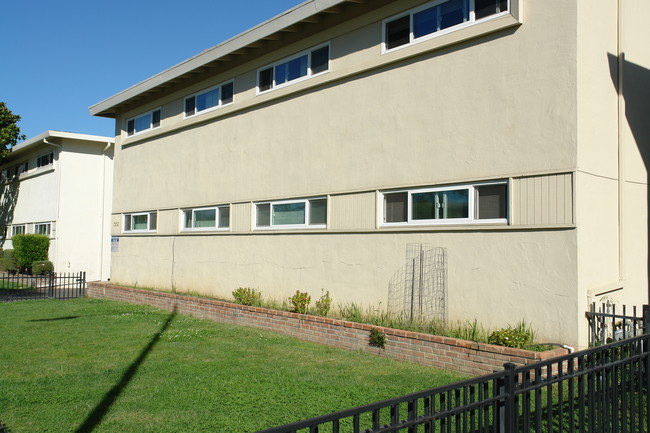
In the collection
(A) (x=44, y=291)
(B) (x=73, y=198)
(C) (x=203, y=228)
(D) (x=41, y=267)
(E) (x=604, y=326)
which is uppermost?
(B) (x=73, y=198)

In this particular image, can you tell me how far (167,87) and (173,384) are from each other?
37.7 feet

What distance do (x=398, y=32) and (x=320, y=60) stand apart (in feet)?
7.14

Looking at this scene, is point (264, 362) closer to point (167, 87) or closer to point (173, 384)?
point (173, 384)

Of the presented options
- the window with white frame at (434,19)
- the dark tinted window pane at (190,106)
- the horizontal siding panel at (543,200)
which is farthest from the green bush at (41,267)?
the horizontal siding panel at (543,200)

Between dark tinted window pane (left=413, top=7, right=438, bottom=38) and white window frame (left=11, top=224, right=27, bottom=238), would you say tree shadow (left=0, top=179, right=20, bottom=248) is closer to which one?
white window frame (left=11, top=224, right=27, bottom=238)

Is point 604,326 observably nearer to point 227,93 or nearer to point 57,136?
point 227,93

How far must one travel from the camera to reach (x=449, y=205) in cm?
915

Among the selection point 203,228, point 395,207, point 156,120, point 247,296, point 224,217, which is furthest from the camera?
point 156,120

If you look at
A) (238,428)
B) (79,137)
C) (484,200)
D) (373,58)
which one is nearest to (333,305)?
(484,200)

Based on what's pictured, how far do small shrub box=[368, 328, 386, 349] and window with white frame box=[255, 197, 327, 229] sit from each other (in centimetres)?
311

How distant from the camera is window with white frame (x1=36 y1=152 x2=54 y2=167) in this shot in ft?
85.7

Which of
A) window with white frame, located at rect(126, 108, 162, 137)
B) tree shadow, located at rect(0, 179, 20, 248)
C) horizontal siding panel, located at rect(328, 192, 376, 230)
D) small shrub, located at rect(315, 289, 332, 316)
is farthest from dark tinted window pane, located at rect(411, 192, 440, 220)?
tree shadow, located at rect(0, 179, 20, 248)

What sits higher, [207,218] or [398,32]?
[398,32]

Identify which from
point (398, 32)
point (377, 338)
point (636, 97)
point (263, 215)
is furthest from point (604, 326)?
point (263, 215)
